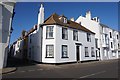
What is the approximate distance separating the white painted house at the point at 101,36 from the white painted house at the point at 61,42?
8672 mm

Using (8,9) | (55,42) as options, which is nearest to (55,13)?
(55,42)

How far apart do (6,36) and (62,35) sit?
9183 millimetres

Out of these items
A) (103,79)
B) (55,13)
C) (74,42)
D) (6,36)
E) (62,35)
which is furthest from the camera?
(55,13)

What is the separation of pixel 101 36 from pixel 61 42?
52.5ft

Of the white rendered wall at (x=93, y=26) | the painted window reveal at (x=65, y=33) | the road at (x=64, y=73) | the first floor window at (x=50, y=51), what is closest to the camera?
the road at (x=64, y=73)

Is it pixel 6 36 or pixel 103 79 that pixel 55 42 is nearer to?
pixel 6 36

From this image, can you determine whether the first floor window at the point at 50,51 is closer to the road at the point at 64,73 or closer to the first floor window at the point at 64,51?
the first floor window at the point at 64,51

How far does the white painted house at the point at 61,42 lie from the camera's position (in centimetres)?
2192

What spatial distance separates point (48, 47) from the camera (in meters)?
22.1

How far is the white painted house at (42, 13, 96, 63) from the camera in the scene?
21922mm

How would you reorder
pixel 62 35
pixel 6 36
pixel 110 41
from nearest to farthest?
pixel 6 36, pixel 62 35, pixel 110 41

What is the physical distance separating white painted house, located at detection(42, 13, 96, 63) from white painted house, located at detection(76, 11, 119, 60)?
341 inches

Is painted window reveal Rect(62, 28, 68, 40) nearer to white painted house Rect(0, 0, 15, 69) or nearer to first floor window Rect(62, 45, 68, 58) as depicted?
first floor window Rect(62, 45, 68, 58)

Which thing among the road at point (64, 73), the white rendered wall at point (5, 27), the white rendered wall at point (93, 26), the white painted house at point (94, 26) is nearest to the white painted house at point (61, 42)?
the road at point (64, 73)
